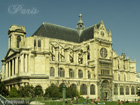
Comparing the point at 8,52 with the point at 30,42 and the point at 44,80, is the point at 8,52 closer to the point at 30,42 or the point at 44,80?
the point at 30,42

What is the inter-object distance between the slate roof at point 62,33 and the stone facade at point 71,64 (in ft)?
3.60

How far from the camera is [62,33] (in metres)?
78.3

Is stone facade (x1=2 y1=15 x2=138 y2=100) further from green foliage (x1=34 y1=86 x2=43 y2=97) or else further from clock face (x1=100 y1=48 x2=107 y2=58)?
green foliage (x1=34 y1=86 x2=43 y2=97)

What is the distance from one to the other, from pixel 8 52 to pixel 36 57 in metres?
14.5

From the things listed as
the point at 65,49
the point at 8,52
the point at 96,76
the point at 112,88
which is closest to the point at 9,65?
the point at 8,52

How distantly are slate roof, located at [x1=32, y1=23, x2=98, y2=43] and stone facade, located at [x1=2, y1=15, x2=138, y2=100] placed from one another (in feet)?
3.60

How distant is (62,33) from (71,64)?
15.9 metres

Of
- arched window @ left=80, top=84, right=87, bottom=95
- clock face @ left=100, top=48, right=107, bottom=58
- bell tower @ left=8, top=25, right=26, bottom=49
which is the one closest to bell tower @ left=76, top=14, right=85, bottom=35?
clock face @ left=100, top=48, right=107, bottom=58

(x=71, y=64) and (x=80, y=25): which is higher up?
(x=80, y=25)

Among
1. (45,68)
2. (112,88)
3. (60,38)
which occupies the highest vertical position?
(60,38)

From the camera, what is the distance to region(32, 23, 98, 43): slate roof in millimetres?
73125

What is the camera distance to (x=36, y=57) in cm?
5891

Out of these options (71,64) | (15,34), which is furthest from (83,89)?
(15,34)

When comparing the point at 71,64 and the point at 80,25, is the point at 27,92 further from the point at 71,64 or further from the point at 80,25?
the point at 80,25
